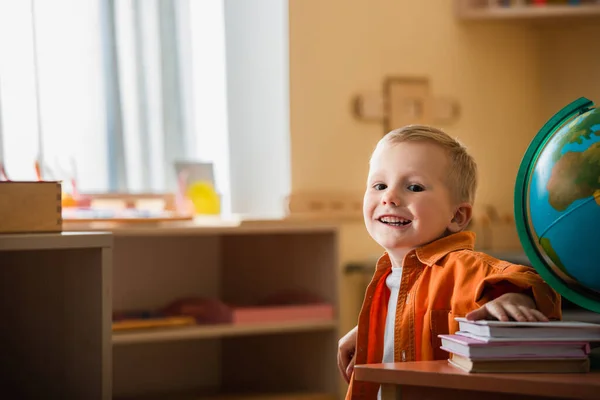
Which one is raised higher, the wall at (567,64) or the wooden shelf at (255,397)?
the wall at (567,64)

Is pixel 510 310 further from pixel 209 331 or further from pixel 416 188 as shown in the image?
pixel 209 331

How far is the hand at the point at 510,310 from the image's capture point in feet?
3.84

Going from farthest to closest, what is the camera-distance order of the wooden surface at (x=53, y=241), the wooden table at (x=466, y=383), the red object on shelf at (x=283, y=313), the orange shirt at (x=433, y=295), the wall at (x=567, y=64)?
1. the wall at (x=567, y=64)
2. the red object on shelf at (x=283, y=313)
3. the wooden surface at (x=53, y=241)
4. the orange shirt at (x=433, y=295)
5. the wooden table at (x=466, y=383)

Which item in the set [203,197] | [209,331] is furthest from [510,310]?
[203,197]

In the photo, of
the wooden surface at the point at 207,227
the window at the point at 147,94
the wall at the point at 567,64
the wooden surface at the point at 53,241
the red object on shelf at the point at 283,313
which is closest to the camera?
the wooden surface at the point at 53,241

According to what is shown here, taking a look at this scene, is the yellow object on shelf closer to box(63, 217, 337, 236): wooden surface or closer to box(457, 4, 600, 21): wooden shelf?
box(63, 217, 337, 236): wooden surface

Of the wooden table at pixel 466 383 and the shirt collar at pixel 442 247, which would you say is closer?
the wooden table at pixel 466 383

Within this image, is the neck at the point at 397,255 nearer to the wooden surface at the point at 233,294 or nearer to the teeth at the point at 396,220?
the teeth at the point at 396,220

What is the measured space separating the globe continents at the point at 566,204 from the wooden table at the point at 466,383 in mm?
150

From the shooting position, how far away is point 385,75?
12.6 feet

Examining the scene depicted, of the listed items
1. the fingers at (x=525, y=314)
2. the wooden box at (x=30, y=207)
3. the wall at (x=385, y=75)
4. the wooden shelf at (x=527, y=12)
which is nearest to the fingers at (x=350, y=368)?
the fingers at (x=525, y=314)

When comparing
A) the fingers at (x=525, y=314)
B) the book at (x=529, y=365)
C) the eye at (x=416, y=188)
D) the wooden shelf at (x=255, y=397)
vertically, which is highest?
the eye at (x=416, y=188)

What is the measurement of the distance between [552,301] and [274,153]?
2477mm

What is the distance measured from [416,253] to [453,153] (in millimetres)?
183
